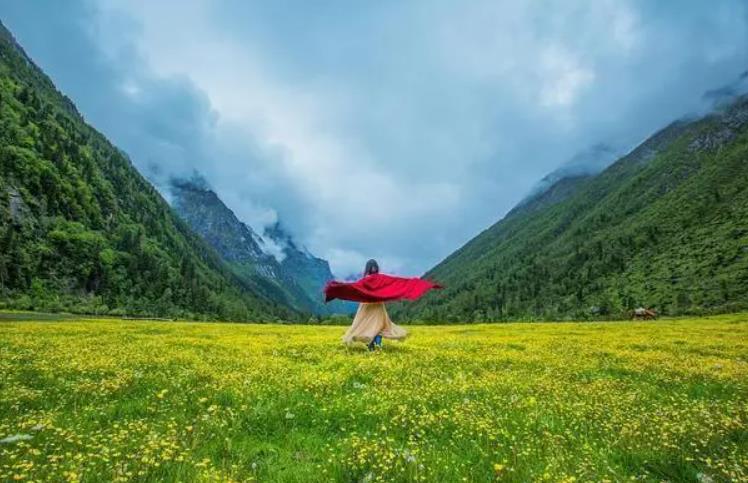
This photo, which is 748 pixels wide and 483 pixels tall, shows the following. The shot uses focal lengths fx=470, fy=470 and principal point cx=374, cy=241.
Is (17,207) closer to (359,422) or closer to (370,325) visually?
(370,325)

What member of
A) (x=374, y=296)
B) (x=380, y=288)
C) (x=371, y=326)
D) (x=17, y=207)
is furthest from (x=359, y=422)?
(x=17, y=207)

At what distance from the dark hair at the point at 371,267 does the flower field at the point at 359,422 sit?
6928 millimetres

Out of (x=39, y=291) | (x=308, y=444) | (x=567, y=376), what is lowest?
(x=308, y=444)

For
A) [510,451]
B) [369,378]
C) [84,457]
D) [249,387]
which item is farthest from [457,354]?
[84,457]

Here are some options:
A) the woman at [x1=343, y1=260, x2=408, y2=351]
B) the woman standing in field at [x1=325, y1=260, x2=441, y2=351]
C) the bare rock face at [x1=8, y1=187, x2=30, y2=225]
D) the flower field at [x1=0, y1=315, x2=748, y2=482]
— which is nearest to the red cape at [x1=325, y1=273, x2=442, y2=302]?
the woman standing in field at [x1=325, y1=260, x2=441, y2=351]

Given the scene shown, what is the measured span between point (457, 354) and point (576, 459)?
14.0 metres

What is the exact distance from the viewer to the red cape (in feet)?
71.7

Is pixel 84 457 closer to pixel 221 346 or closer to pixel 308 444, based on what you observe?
pixel 308 444

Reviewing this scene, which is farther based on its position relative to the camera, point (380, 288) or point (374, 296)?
point (380, 288)

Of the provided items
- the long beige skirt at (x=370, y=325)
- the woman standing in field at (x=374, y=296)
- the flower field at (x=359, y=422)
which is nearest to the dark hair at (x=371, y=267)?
the woman standing in field at (x=374, y=296)

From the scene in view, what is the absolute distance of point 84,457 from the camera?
6.79 metres

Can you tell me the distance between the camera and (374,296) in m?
21.8

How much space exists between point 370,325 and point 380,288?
6.27 feet

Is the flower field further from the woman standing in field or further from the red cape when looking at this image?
the woman standing in field
